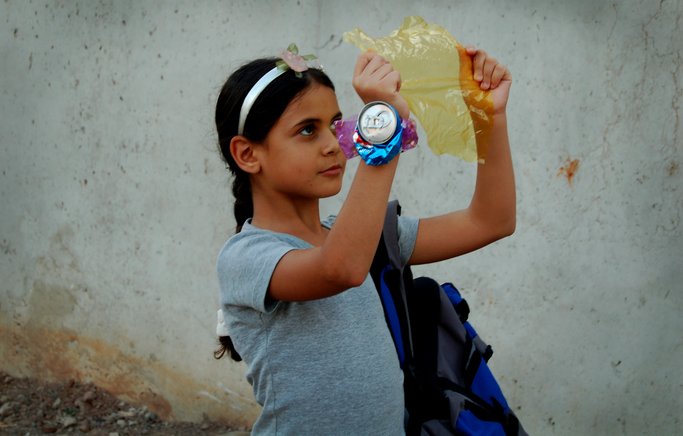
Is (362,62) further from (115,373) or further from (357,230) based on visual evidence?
(115,373)

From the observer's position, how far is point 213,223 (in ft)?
12.7

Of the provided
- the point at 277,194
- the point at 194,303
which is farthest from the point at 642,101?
the point at 194,303

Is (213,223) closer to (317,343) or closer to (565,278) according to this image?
(565,278)

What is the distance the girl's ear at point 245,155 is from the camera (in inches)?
78.4

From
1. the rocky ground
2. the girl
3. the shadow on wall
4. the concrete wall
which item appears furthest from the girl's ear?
the rocky ground

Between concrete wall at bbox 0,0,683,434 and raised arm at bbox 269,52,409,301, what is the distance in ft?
4.99

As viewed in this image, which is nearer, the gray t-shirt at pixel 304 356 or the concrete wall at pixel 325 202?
the gray t-shirt at pixel 304 356

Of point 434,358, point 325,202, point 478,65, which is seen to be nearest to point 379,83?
point 478,65

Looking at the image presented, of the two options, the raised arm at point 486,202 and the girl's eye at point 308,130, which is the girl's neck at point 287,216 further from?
the raised arm at point 486,202

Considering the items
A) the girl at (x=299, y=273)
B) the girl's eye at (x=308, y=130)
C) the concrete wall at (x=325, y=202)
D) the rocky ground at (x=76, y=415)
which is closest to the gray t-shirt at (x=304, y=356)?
the girl at (x=299, y=273)

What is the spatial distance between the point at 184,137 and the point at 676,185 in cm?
209

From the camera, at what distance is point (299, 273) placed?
5.72 feet

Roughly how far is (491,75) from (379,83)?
1.33 ft

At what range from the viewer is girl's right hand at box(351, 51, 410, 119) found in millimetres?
1713
